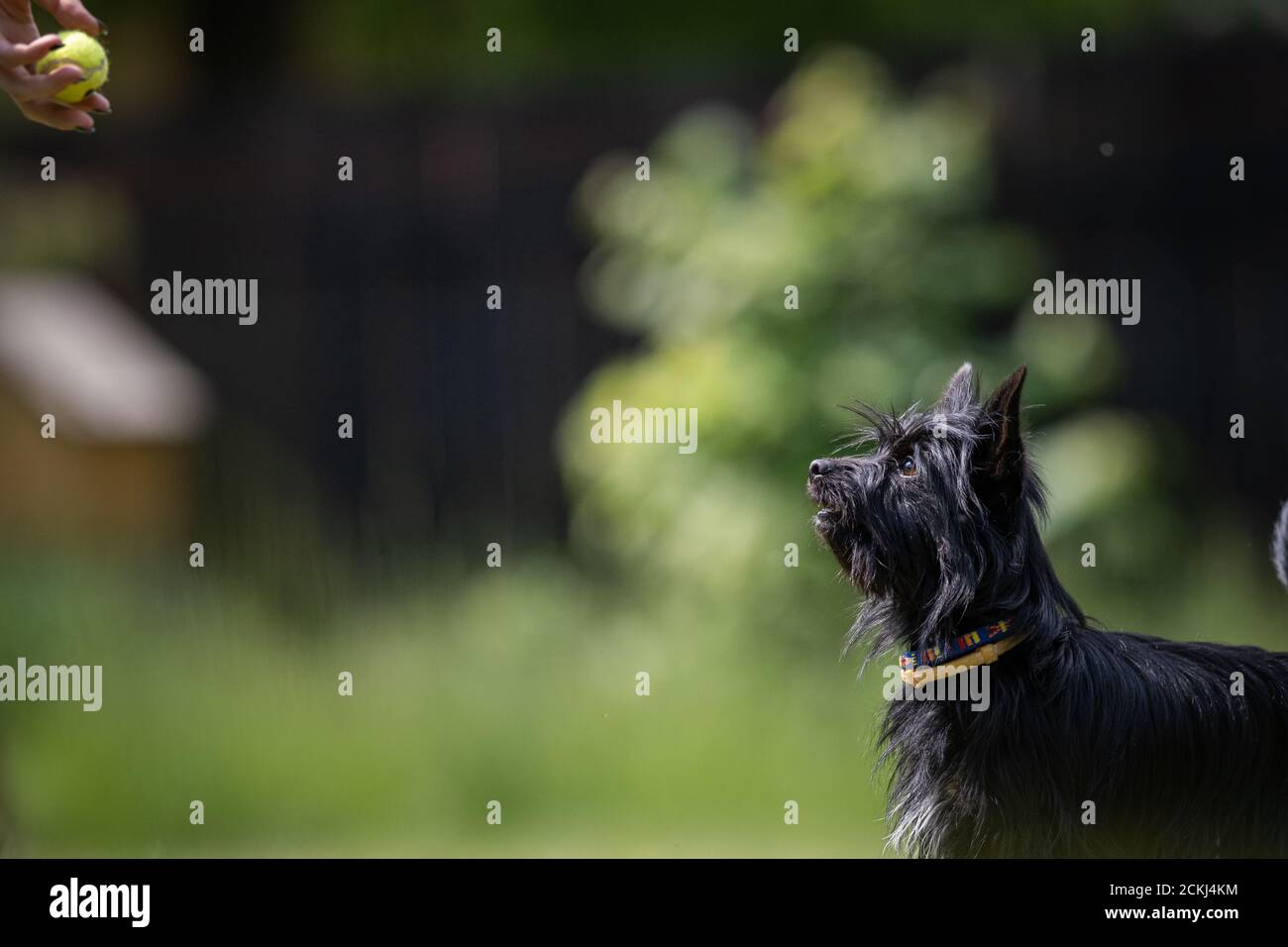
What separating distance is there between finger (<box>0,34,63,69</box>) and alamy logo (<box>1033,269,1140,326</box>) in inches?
152

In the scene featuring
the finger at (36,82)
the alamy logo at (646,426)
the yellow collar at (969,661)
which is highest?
the finger at (36,82)

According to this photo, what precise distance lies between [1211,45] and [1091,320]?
136cm

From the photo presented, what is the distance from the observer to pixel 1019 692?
2.91 m

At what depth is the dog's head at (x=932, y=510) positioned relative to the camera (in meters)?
2.87

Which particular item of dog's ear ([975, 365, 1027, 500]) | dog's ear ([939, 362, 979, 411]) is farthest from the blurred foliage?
dog's ear ([975, 365, 1027, 500])

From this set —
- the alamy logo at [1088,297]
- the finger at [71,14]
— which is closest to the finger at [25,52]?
the finger at [71,14]

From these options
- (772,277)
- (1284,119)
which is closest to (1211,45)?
(1284,119)

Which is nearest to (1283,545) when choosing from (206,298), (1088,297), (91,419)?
(1088,297)

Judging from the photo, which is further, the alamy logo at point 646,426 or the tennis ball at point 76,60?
the alamy logo at point 646,426

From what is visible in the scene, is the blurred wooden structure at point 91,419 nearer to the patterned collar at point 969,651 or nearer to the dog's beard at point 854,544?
the dog's beard at point 854,544

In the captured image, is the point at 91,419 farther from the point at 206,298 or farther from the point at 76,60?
the point at 76,60

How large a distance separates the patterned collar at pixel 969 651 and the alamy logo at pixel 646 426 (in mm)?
2440

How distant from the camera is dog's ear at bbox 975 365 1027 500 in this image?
279 centimetres

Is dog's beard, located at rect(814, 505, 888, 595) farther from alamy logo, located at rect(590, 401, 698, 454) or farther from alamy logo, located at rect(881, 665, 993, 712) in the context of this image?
alamy logo, located at rect(590, 401, 698, 454)
